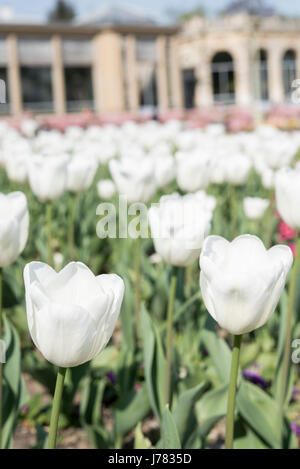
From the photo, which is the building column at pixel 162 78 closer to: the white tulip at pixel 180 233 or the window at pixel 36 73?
the window at pixel 36 73

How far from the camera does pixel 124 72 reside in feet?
107

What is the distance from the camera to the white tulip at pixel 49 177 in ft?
7.56

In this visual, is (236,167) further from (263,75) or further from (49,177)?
(263,75)

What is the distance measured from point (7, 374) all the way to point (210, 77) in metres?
39.7

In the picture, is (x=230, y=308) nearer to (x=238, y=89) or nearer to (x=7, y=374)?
(x=7, y=374)

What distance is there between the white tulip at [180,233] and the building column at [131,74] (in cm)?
3194

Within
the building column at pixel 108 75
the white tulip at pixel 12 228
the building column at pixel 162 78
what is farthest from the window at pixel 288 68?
the white tulip at pixel 12 228

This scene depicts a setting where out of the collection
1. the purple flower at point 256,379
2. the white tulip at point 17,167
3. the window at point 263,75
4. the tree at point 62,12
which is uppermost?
the tree at point 62,12

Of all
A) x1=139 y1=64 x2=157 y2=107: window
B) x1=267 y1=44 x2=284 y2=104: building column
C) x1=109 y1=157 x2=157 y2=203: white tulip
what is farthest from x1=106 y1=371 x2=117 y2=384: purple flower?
x1=267 y1=44 x2=284 y2=104: building column

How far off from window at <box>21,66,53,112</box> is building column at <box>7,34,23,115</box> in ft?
1.90

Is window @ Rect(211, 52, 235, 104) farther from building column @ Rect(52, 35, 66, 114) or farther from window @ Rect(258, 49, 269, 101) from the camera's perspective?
building column @ Rect(52, 35, 66, 114)

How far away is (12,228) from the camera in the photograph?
1.46 m

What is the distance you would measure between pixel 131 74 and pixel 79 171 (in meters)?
31.0

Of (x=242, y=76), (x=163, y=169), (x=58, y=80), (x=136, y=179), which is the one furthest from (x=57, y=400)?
(x=242, y=76)
